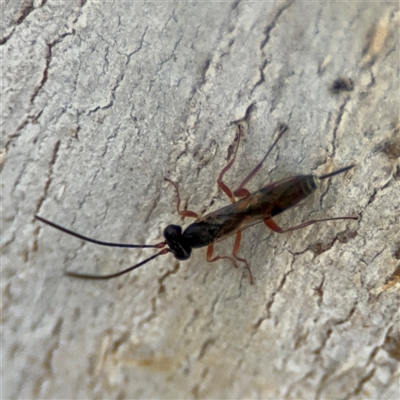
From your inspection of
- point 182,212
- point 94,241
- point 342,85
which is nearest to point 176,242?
point 182,212

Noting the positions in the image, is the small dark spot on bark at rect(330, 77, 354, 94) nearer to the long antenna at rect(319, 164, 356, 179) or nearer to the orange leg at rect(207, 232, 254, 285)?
the long antenna at rect(319, 164, 356, 179)

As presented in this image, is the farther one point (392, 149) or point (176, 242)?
point (176, 242)

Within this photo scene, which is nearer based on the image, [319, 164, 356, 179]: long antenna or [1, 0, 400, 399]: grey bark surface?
[1, 0, 400, 399]: grey bark surface

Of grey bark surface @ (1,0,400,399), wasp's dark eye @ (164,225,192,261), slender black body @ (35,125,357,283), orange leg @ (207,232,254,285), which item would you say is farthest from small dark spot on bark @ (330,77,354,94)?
wasp's dark eye @ (164,225,192,261)

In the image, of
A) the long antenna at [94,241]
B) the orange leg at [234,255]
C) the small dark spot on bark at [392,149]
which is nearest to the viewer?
the long antenna at [94,241]

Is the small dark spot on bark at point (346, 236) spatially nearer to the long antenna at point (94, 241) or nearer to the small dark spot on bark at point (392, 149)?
the small dark spot on bark at point (392, 149)

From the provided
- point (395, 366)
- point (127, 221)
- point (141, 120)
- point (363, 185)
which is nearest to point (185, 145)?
point (141, 120)

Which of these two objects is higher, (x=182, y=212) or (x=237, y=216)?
(x=182, y=212)

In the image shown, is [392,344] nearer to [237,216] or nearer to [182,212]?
[237,216]

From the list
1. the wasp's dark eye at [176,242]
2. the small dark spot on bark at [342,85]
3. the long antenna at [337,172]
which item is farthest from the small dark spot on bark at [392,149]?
the wasp's dark eye at [176,242]

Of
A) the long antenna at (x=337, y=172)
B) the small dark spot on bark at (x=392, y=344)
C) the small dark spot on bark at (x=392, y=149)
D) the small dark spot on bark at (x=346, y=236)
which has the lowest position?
the small dark spot on bark at (x=392, y=344)
